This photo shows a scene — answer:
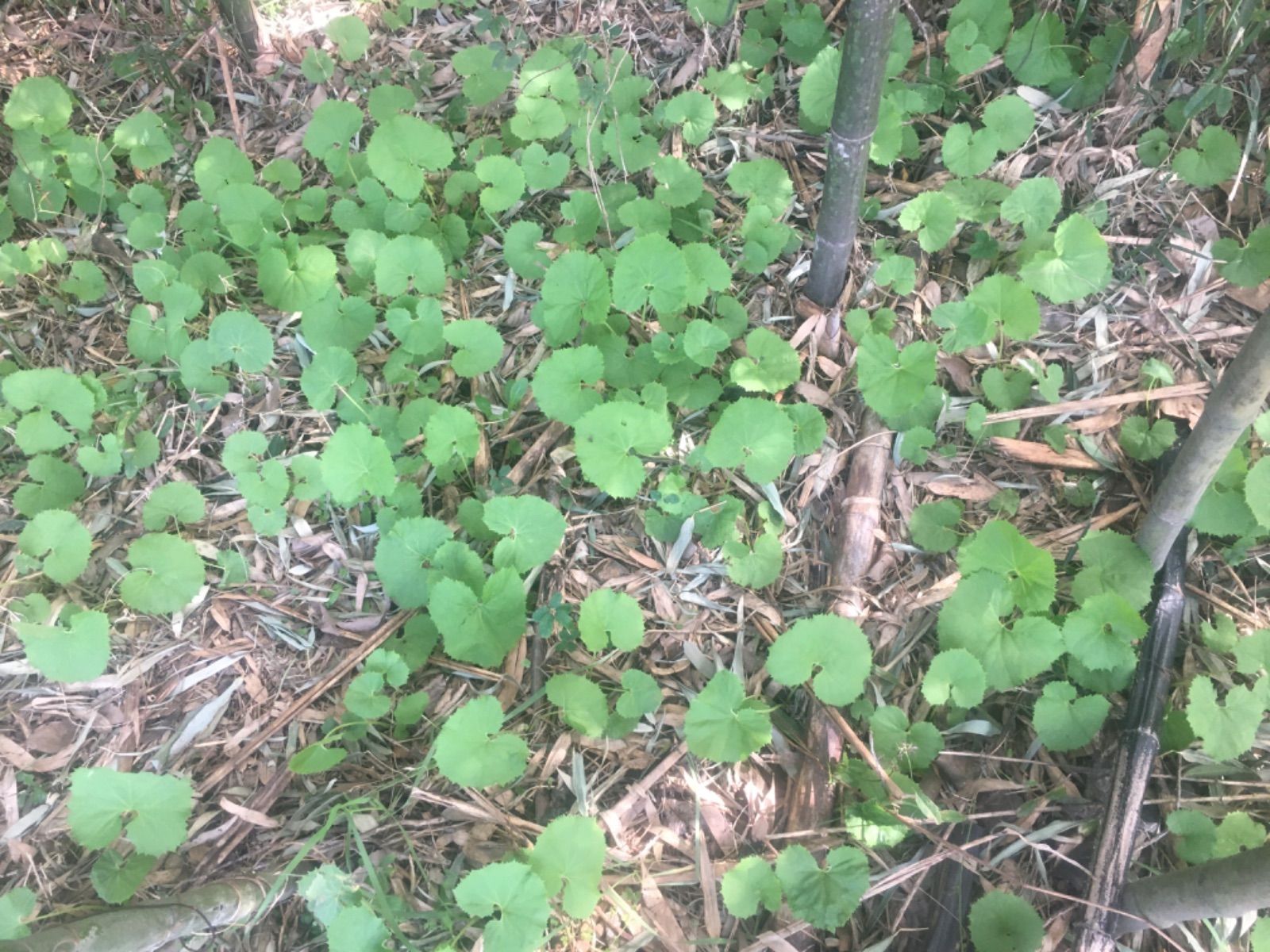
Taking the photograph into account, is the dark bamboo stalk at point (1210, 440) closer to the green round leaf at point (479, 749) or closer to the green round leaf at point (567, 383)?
the green round leaf at point (567, 383)

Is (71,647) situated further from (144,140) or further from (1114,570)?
(1114,570)

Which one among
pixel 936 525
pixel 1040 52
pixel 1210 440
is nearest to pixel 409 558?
pixel 936 525

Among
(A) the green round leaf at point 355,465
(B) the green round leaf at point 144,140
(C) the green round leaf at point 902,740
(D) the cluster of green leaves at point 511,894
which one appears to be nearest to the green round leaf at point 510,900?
(D) the cluster of green leaves at point 511,894

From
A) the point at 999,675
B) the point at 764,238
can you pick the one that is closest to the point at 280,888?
the point at 999,675

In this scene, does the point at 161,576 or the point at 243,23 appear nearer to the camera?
the point at 161,576

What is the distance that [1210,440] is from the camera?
1.34 m

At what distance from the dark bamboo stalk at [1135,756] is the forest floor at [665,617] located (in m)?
0.05

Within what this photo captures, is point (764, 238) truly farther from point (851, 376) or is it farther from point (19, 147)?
point (19, 147)

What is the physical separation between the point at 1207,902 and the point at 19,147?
3.06m

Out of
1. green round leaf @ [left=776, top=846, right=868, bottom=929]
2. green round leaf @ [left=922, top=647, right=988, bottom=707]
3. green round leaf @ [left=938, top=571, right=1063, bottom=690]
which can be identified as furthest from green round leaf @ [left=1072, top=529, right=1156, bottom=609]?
green round leaf @ [left=776, top=846, right=868, bottom=929]

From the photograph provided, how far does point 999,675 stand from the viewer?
150cm

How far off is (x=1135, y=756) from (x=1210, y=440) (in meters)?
0.56

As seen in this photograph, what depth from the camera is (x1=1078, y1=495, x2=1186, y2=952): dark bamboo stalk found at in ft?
4.47

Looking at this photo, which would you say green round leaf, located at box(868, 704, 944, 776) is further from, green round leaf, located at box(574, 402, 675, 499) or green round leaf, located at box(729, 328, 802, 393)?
green round leaf, located at box(729, 328, 802, 393)
